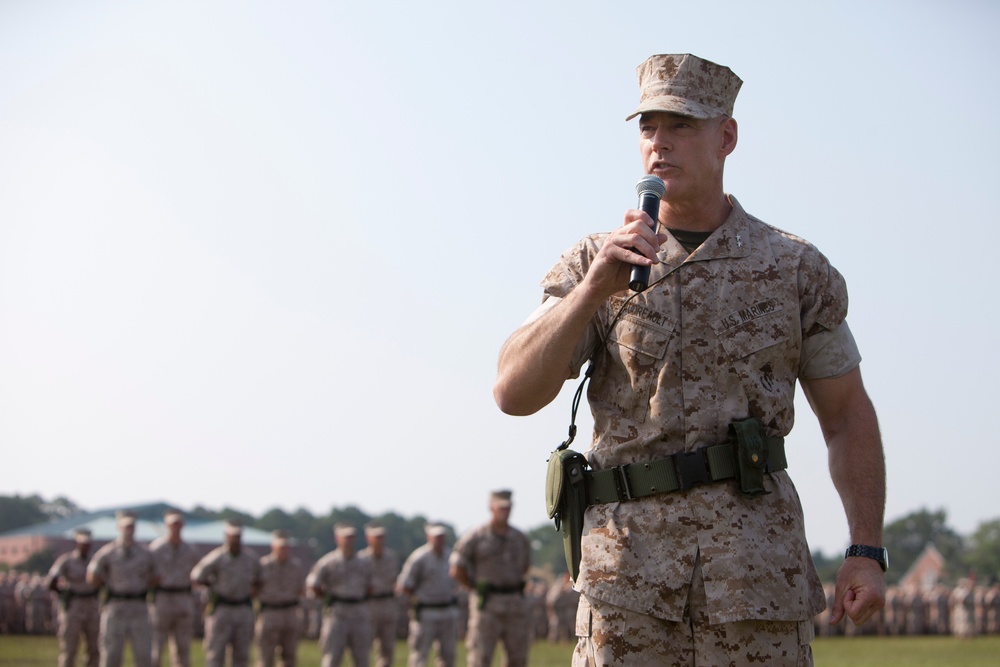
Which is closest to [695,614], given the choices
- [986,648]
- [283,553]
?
[283,553]

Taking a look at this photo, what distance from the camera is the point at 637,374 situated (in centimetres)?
356

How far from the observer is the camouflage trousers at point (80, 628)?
63.2ft

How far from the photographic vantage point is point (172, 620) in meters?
18.1

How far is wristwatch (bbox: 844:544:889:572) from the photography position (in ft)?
11.9

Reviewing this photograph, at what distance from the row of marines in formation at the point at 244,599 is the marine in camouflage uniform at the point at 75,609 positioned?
15mm

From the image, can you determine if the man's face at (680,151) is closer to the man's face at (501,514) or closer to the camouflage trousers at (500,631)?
the camouflage trousers at (500,631)

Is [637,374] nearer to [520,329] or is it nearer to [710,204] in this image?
[520,329]

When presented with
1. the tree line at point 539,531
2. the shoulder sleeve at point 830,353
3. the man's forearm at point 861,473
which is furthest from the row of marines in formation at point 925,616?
the tree line at point 539,531

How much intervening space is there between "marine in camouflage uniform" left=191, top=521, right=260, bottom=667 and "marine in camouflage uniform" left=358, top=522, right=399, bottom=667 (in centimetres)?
179

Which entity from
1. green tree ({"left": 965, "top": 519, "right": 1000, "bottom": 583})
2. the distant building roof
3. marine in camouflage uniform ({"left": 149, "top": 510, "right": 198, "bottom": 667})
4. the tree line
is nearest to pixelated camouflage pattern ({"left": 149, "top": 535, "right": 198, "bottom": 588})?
marine in camouflage uniform ({"left": 149, "top": 510, "right": 198, "bottom": 667})

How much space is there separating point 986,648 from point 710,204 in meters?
29.9

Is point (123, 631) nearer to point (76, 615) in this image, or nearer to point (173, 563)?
point (173, 563)

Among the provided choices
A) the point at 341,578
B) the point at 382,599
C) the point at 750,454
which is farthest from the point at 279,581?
the point at 750,454

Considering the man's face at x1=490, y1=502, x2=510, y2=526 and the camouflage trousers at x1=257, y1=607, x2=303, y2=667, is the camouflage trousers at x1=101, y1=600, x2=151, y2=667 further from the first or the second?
the man's face at x1=490, y1=502, x2=510, y2=526
